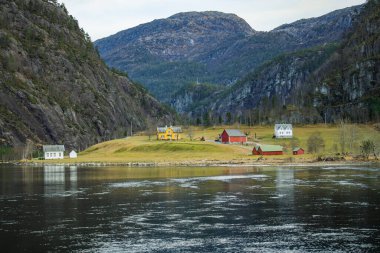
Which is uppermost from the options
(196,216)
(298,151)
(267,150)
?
(267,150)

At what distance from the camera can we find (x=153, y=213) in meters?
63.8

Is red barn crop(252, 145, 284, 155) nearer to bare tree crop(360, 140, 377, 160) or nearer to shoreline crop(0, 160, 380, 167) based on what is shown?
shoreline crop(0, 160, 380, 167)

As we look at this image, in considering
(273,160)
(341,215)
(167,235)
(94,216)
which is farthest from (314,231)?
(273,160)

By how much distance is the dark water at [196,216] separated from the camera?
1870 inches

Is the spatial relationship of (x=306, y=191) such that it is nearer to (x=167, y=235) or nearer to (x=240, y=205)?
(x=240, y=205)

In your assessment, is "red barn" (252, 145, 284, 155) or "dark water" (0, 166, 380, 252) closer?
"dark water" (0, 166, 380, 252)

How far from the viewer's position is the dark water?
156 feet

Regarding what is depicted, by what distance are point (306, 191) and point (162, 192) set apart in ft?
73.4

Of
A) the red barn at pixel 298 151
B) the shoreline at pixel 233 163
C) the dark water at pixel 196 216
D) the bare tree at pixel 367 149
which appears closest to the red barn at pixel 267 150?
the red barn at pixel 298 151

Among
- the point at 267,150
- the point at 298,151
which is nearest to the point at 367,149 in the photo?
the point at 298,151

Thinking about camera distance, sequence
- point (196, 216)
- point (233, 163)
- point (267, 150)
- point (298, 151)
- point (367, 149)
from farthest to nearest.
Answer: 1. point (298, 151)
2. point (267, 150)
3. point (233, 163)
4. point (367, 149)
5. point (196, 216)

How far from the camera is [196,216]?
61.2 meters

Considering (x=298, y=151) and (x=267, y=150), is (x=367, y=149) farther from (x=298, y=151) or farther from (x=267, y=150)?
(x=267, y=150)

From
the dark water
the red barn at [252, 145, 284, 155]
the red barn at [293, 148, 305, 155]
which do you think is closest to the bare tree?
the red barn at [293, 148, 305, 155]
